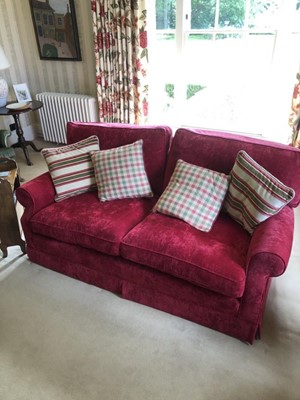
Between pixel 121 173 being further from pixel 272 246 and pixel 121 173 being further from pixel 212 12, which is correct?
pixel 212 12

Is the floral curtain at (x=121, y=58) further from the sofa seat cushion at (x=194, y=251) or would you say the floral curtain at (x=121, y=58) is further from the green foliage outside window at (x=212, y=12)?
the sofa seat cushion at (x=194, y=251)

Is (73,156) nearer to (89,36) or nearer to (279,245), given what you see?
(279,245)

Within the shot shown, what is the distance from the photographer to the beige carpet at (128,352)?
56.4 inches

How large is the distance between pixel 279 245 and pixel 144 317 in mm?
852

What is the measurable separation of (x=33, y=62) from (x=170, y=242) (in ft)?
12.1

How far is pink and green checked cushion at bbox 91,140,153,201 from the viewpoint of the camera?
2076 mm

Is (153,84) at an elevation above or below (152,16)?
below

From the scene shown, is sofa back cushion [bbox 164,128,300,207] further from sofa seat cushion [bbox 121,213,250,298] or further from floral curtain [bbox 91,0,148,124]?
floral curtain [bbox 91,0,148,124]

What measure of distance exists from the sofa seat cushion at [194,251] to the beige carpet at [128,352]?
13.3 inches

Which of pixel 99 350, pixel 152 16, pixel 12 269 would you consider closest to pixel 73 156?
pixel 12 269

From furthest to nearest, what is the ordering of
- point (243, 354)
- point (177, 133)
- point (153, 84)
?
point (153, 84) → point (177, 133) → point (243, 354)

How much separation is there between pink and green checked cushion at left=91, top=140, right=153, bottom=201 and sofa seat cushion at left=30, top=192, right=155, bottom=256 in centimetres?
6

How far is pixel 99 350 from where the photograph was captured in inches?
63.4

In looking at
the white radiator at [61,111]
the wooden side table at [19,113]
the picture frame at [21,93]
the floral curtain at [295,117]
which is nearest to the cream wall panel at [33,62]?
the white radiator at [61,111]
